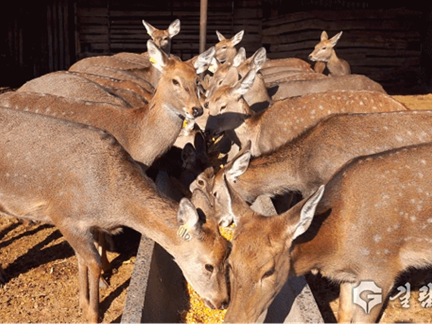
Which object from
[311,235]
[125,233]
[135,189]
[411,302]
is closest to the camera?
[311,235]

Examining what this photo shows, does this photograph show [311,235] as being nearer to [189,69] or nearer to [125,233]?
[189,69]

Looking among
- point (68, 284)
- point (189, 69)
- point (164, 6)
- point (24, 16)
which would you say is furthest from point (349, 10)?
point (68, 284)

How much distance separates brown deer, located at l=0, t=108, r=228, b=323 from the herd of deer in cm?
1

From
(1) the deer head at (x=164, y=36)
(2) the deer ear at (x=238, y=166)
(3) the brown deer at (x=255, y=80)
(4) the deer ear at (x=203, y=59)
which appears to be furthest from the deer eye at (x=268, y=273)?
(1) the deer head at (x=164, y=36)

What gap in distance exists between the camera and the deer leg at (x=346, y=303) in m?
4.68

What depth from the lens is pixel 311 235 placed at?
425 cm

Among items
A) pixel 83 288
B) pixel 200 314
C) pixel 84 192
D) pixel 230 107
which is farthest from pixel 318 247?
pixel 230 107

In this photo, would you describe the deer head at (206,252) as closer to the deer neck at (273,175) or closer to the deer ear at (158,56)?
the deer neck at (273,175)

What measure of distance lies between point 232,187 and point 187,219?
1437mm

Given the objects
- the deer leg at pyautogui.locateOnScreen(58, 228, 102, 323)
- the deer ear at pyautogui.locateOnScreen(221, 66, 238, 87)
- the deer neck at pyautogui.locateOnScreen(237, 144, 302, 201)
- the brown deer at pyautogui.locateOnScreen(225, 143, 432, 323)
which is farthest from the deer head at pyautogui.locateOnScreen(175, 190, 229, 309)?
the deer ear at pyautogui.locateOnScreen(221, 66, 238, 87)

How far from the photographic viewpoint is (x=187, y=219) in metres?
4.35

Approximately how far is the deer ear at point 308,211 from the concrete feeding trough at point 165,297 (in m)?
0.86

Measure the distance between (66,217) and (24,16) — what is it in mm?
12832

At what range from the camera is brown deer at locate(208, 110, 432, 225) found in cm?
581
